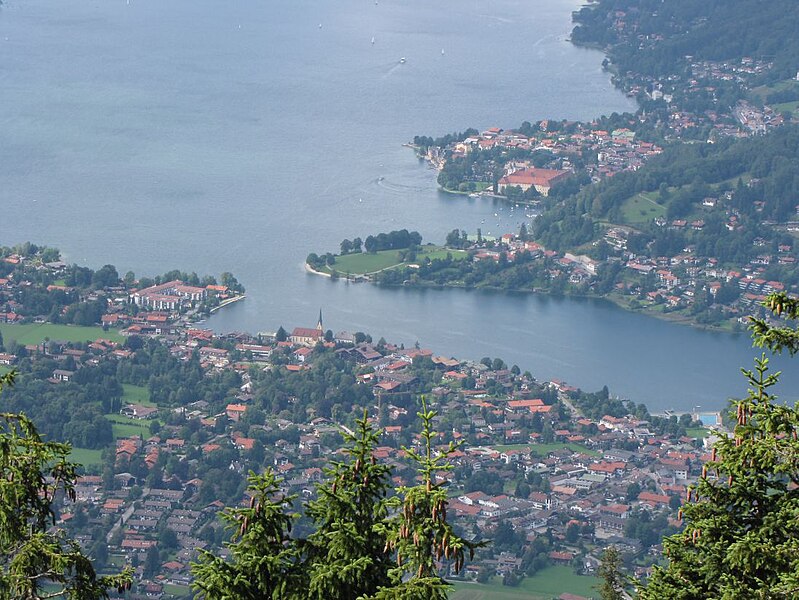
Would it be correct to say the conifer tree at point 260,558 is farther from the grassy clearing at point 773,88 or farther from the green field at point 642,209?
the grassy clearing at point 773,88

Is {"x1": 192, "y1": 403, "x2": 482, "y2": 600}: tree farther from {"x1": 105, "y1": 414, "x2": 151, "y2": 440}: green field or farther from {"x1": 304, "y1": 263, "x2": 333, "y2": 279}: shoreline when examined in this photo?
{"x1": 304, "y1": 263, "x2": 333, "y2": 279}: shoreline

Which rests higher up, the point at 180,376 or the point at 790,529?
the point at 790,529

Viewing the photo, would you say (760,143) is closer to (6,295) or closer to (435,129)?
(435,129)

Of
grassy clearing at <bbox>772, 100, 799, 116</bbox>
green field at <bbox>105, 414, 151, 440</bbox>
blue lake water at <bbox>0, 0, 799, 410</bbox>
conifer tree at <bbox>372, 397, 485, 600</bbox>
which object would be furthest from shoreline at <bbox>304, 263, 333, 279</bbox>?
conifer tree at <bbox>372, 397, 485, 600</bbox>

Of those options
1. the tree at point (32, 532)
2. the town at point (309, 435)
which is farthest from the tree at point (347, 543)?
the town at point (309, 435)

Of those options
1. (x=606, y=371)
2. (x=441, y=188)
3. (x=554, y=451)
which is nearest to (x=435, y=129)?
(x=441, y=188)

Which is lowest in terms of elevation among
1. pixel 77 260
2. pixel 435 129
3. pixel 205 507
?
pixel 205 507
